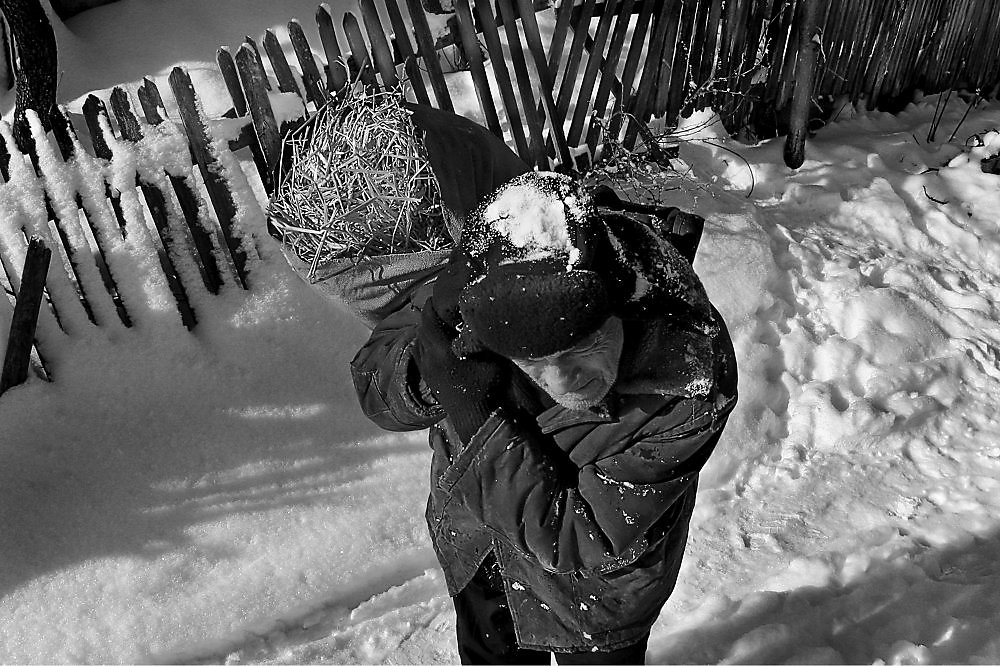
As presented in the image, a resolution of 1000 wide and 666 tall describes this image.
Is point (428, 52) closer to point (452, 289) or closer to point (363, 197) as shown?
point (363, 197)

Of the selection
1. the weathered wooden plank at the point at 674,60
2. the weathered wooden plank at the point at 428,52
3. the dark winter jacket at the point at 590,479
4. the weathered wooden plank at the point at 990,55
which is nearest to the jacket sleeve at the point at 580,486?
the dark winter jacket at the point at 590,479

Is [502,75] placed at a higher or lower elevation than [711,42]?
higher

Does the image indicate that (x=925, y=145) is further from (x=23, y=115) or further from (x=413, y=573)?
(x=23, y=115)

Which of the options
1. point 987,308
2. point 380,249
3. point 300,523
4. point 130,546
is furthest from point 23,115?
point 987,308

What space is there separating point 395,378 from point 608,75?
3339 mm

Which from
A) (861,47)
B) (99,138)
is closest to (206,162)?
(99,138)

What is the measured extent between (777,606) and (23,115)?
3.96 meters

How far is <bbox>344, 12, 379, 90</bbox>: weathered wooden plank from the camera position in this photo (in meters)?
3.73

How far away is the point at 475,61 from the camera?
13.5 feet

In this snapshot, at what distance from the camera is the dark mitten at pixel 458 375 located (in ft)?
4.75

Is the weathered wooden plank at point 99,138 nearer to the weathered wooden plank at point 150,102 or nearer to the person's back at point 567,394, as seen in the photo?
the weathered wooden plank at point 150,102

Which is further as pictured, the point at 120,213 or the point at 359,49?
the point at 359,49

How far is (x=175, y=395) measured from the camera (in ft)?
11.3

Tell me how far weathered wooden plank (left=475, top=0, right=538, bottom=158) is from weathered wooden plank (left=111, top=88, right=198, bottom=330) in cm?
188
